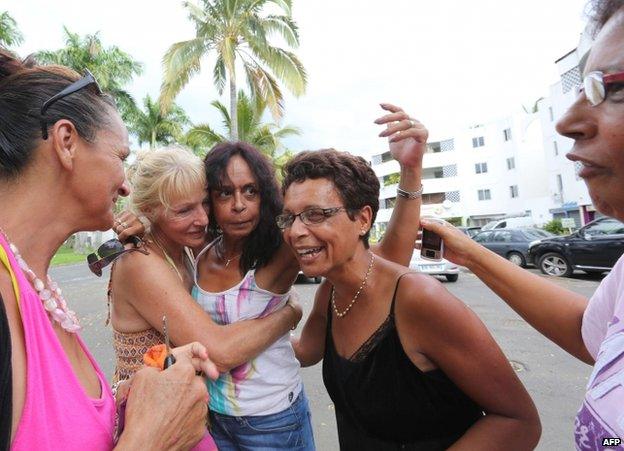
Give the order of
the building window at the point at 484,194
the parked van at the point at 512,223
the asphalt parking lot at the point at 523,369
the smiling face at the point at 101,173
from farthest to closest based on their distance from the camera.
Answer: the building window at the point at 484,194 < the parked van at the point at 512,223 < the asphalt parking lot at the point at 523,369 < the smiling face at the point at 101,173

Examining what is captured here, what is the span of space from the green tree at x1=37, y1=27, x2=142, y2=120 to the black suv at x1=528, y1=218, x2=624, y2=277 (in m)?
27.5

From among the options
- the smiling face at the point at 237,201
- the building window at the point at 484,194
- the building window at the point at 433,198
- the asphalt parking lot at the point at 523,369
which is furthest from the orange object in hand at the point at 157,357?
the building window at the point at 433,198

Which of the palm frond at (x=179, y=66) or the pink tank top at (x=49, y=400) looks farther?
the palm frond at (x=179, y=66)

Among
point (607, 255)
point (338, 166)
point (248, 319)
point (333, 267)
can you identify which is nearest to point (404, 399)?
point (333, 267)

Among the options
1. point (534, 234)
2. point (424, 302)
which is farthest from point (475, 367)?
point (534, 234)

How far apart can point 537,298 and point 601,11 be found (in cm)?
124

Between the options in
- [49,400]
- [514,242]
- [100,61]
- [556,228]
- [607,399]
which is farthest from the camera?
[100,61]

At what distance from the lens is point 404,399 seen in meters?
1.71

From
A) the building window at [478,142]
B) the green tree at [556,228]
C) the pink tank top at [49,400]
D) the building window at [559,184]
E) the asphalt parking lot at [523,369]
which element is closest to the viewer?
the pink tank top at [49,400]

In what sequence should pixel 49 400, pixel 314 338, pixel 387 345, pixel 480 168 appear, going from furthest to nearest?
1. pixel 480 168
2. pixel 314 338
3. pixel 387 345
4. pixel 49 400

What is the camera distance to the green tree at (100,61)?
98.5ft

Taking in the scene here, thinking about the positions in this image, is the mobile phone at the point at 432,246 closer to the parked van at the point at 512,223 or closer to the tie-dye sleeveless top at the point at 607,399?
the tie-dye sleeveless top at the point at 607,399

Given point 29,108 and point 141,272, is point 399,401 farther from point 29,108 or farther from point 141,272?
point 29,108

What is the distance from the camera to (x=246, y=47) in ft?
57.0
